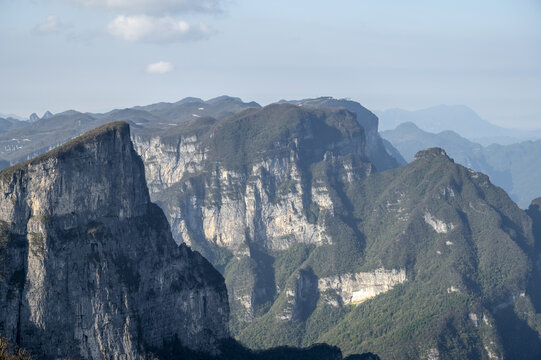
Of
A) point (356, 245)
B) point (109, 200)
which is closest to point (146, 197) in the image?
point (109, 200)

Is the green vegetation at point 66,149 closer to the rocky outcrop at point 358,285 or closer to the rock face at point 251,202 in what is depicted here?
the rocky outcrop at point 358,285

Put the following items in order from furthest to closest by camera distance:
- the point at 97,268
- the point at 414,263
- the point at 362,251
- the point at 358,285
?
the point at 362,251, the point at 358,285, the point at 414,263, the point at 97,268

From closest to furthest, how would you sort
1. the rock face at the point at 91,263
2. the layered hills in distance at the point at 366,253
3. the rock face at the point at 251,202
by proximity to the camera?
the rock face at the point at 91,263
the layered hills in distance at the point at 366,253
the rock face at the point at 251,202

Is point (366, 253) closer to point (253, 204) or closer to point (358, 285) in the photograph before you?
point (358, 285)

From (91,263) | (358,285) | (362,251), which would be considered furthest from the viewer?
(362,251)

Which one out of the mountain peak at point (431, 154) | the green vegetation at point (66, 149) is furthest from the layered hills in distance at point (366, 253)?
the green vegetation at point (66, 149)

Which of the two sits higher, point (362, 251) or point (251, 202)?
point (251, 202)

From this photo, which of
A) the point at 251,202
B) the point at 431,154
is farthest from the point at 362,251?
the point at 431,154

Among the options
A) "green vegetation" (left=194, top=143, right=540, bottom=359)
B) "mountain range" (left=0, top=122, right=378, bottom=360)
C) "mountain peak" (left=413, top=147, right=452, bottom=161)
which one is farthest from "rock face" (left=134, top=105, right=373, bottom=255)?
"mountain range" (left=0, top=122, right=378, bottom=360)
